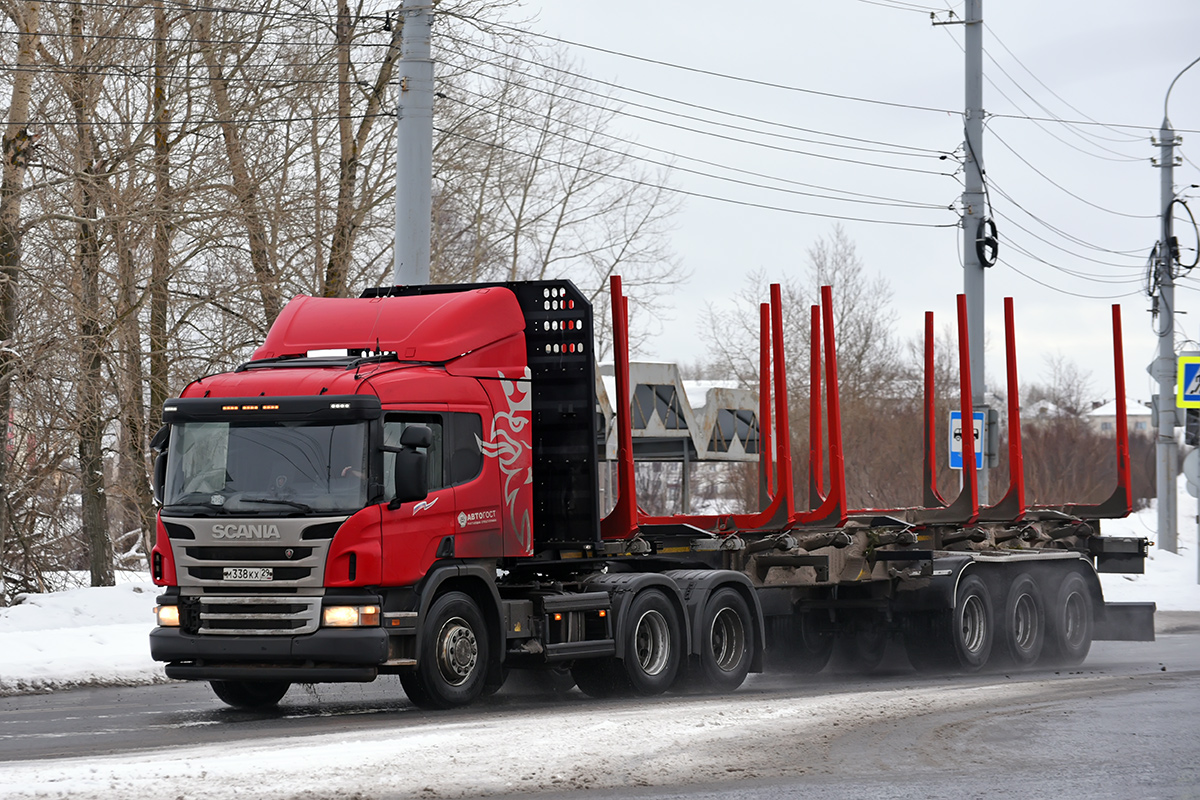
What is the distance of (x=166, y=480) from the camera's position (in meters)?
11.5

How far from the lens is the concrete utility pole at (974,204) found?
2369 cm

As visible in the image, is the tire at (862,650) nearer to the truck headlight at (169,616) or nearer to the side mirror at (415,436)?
the side mirror at (415,436)

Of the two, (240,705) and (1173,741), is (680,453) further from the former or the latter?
(1173,741)

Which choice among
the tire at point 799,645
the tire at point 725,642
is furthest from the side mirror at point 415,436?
the tire at point 799,645

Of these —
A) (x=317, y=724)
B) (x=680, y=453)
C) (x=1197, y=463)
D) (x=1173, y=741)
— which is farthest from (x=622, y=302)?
(x=680, y=453)

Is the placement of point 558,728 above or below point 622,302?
below

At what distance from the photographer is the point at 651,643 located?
44.1ft

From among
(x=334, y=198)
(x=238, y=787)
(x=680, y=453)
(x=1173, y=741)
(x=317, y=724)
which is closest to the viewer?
(x=238, y=787)

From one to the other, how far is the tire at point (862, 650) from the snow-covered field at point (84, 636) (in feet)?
23.8

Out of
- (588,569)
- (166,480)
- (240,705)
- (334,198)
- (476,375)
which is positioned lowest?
(240,705)

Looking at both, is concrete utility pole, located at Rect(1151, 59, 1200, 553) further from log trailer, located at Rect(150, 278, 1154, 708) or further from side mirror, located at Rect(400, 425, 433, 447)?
side mirror, located at Rect(400, 425, 433, 447)

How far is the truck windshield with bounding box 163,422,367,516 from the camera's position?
11.1 metres

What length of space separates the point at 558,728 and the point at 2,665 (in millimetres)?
6879

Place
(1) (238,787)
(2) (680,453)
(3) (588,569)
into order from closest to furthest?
(1) (238,787) < (3) (588,569) < (2) (680,453)
